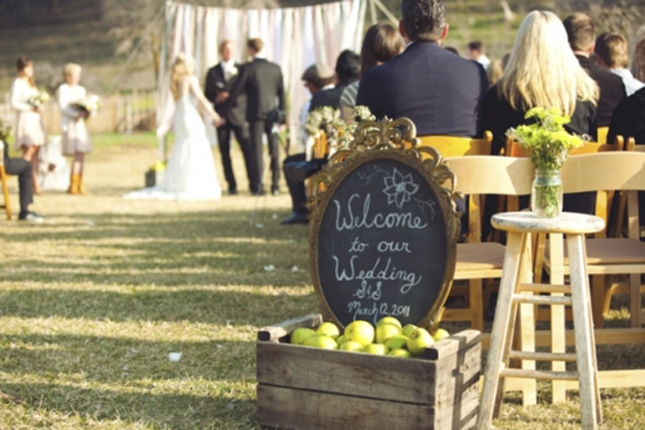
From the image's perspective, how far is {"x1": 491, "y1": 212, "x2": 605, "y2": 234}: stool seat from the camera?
2.89 metres

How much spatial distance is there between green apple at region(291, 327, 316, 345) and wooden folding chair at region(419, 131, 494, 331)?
675mm

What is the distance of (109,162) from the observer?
778 inches

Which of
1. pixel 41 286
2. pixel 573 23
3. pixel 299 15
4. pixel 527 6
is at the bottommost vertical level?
pixel 41 286

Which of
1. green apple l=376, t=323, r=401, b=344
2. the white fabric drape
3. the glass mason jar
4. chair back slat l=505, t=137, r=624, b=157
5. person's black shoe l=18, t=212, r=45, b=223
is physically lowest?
person's black shoe l=18, t=212, r=45, b=223

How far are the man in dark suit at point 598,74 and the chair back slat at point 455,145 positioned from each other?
5.30 ft

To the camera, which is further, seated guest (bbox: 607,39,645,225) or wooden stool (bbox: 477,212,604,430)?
seated guest (bbox: 607,39,645,225)

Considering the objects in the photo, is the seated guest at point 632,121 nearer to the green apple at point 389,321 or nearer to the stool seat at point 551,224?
the stool seat at point 551,224

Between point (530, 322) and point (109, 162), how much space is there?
17492 millimetres

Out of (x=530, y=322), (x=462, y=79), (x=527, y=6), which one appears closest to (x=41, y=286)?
(x=462, y=79)

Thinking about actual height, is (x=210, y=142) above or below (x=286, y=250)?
above

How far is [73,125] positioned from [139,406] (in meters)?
9.97

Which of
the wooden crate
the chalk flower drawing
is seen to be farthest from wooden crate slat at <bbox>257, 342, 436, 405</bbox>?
the chalk flower drawing

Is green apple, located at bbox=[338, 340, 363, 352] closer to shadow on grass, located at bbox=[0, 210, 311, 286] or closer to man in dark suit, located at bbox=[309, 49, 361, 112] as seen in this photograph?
shadow on grass, located at bbox=[0, 210, 311, 286]

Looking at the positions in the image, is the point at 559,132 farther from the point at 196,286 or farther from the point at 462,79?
the point at 196,286
